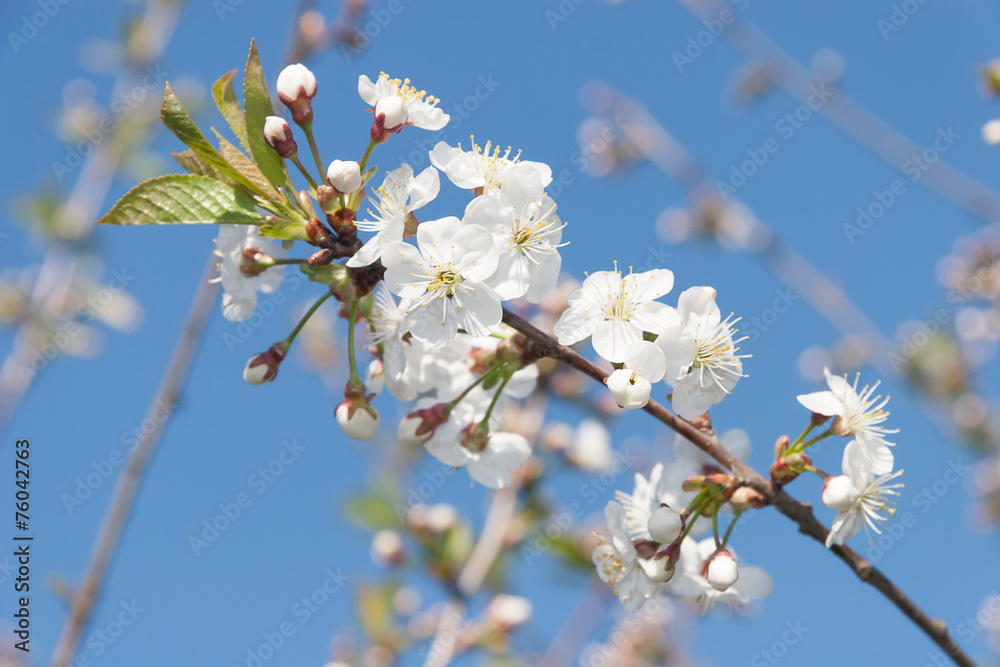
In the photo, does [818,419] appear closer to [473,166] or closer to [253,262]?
[473,166]

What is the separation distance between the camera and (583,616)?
372 centimetres

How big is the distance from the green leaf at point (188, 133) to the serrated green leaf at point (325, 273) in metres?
0.22

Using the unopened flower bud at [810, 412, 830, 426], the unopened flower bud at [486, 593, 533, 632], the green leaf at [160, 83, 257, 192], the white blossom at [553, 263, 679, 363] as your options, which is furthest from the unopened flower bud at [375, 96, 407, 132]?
the unopened flower bud at [486, 593, 533, 632]

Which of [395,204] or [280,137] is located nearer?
[280,137]

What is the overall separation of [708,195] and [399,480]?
321 centimetres

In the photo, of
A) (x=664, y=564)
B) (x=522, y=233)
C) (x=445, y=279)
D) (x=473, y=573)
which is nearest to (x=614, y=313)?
(x=522, y=233)

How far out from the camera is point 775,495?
5.42 ft

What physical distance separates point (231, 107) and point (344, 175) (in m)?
0.33

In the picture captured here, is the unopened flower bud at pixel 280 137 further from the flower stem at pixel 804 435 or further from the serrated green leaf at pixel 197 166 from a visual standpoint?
the flower stem at pixel 804 435

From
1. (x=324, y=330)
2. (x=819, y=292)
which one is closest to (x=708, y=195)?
(x=819, y=292)

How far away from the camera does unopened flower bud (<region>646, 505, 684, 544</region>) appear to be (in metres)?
1.69

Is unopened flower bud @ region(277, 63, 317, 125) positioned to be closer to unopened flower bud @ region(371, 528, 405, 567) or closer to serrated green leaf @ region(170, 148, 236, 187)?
serrated green leaf @ region(170, 148, 236, 187)

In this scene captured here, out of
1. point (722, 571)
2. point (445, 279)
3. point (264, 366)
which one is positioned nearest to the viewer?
point (445, 279)

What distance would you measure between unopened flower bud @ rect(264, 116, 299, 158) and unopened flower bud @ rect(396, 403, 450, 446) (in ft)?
2.43
